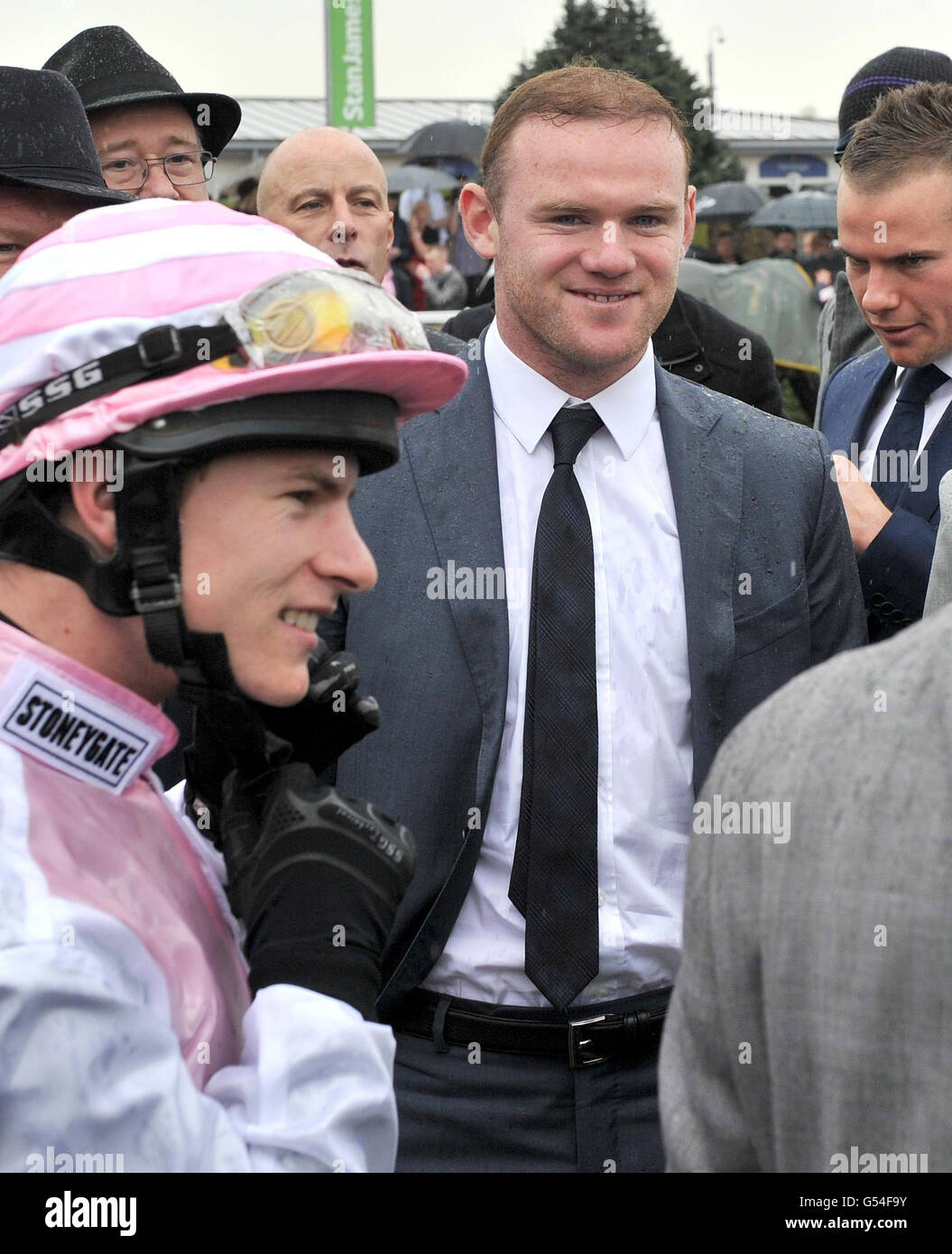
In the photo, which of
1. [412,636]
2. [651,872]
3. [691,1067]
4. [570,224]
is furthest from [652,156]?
[691,1067]

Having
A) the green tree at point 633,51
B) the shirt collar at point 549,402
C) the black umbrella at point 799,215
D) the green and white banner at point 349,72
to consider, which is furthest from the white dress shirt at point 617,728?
the green tree at point 633,51

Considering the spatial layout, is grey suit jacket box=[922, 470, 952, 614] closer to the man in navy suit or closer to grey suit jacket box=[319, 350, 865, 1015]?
grey suit jacket box=[319, 350, 865, 1015]

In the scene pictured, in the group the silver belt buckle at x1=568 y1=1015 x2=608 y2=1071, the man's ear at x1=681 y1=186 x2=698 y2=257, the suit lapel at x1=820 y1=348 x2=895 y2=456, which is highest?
the man's ear at x1=681 y1=186 x2=698 y2=257

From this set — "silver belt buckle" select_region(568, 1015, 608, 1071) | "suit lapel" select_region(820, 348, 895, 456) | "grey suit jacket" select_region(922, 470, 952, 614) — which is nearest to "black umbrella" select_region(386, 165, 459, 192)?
"suit lapel" select_region(820, 348, 895, 456)

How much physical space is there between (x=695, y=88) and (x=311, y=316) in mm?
31543

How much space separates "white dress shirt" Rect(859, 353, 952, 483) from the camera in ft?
10.7

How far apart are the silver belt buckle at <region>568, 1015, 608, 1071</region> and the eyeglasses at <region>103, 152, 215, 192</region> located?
8.70ft

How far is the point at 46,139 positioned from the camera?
313 centimetres

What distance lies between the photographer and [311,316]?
5.36 ft

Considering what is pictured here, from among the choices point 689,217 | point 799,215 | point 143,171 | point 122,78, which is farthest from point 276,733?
point 799,215

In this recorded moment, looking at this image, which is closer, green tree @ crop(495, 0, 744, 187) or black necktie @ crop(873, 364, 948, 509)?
black necktie @ crop(873, 364, 948, 509)
